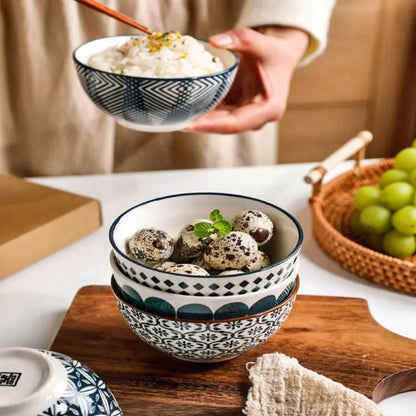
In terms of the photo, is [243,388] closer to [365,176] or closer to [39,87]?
[365,176]

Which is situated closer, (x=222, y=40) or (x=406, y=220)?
(x=406, y=220)

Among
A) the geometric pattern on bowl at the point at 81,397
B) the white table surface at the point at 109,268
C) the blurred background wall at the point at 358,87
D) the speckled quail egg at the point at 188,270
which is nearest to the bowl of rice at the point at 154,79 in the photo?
the white table surface at the point at 109,268

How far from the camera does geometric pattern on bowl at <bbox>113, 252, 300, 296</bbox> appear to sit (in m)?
0.67

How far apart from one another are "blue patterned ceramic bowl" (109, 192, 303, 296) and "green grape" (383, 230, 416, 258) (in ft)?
0.92

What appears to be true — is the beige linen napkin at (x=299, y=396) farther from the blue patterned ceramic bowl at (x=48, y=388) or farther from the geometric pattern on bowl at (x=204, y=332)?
the blue patterned ceramic bowl at (x=48, y=388)

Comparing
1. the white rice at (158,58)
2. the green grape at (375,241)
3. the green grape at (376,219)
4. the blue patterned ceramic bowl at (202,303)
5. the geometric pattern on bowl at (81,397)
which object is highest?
the white rice at (158,58)

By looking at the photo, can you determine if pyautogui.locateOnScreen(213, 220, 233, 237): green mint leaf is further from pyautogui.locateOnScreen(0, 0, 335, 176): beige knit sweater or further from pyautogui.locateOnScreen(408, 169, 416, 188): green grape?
pyautogui.locateOnScreen(0, 0, 335, 176): beige knit sweater

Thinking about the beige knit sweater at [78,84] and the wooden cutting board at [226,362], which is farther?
the beige knit sweater at [78,84]

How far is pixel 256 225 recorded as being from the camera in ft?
2.52

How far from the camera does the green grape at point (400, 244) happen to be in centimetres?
99

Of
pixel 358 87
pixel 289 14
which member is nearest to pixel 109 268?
pixel 289 14

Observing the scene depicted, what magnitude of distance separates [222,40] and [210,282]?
55 cm

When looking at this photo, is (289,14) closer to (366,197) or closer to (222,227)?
(366,197)

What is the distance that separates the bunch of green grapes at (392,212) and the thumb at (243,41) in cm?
33
